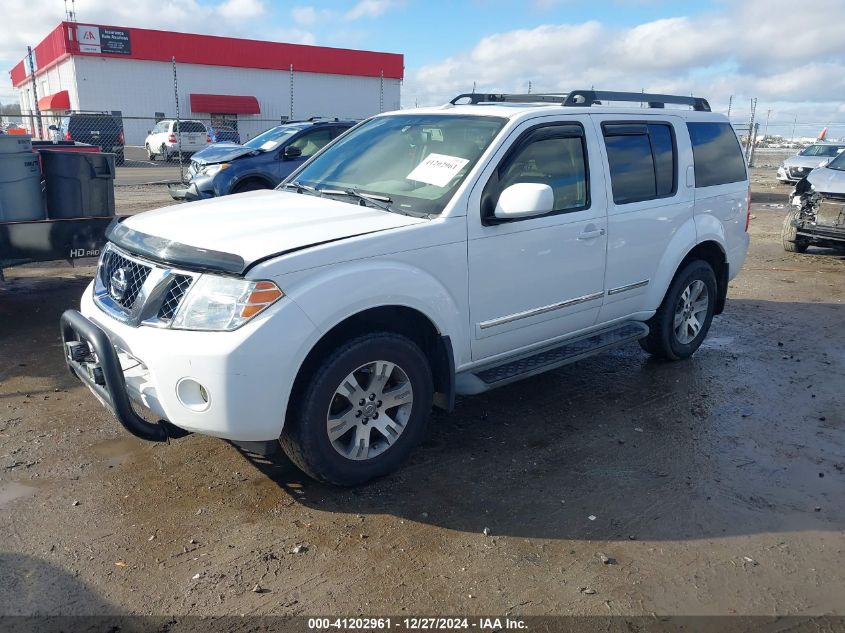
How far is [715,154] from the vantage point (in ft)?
18.1

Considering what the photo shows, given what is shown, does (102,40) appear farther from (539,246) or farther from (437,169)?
(539,246)

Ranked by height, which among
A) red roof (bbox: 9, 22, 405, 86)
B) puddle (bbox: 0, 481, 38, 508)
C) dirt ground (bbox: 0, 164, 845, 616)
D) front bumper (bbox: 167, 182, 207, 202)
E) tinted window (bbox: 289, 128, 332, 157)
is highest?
red roof (bbox: 9, 22, 405, 86)

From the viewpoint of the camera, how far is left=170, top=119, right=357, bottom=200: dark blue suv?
1075cm

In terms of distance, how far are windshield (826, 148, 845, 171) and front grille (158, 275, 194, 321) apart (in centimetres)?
1043

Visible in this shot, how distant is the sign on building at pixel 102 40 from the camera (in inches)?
1527

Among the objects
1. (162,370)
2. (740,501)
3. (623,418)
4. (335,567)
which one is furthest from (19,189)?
(740,501)

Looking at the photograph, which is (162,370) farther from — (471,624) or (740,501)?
(740,501)

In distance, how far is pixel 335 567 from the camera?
9.89 feet

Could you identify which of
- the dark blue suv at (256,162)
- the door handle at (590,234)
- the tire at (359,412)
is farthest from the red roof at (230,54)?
the tire at (359,412)

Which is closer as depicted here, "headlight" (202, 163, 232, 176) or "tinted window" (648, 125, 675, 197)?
"tinted window" (648, 125, 675, 197)

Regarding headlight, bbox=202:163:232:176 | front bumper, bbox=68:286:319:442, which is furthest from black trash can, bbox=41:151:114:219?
headlight, bbox=202:163:232:176

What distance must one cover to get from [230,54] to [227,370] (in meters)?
45.8

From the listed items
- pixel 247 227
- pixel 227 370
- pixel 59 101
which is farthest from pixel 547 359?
pixel 59 101

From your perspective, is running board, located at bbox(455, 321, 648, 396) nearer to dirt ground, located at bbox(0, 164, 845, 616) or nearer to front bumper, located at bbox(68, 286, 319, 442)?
dirt ground, located at bbox(0, 164, 845, 616)
